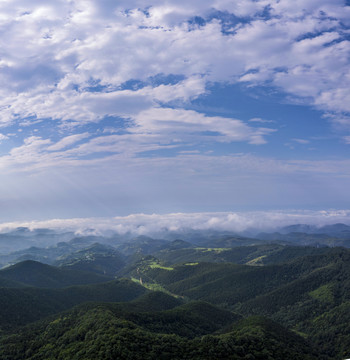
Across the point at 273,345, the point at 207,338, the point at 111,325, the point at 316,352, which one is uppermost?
the point at 111,325

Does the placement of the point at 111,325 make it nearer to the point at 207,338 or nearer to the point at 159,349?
the point at 159,349

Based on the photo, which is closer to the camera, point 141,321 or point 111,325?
point 111,325

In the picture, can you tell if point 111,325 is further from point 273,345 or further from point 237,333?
point 273,345

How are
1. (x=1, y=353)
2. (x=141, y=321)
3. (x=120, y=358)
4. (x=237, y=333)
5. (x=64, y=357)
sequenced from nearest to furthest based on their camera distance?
(x=120, y=358) < (x=64, y=357) < (x=1, y=353) < (x=237, y=333) < (x=141, y=321)

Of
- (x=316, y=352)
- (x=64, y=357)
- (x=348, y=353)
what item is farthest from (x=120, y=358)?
(x=348, y=353)

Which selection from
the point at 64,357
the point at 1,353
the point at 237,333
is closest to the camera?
the point at 64,357

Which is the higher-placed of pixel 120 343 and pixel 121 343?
pixel 120 343

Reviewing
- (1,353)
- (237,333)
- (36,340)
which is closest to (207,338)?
(237,333)

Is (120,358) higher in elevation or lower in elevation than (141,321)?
higher

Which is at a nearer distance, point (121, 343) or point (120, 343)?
point (120, 343)
